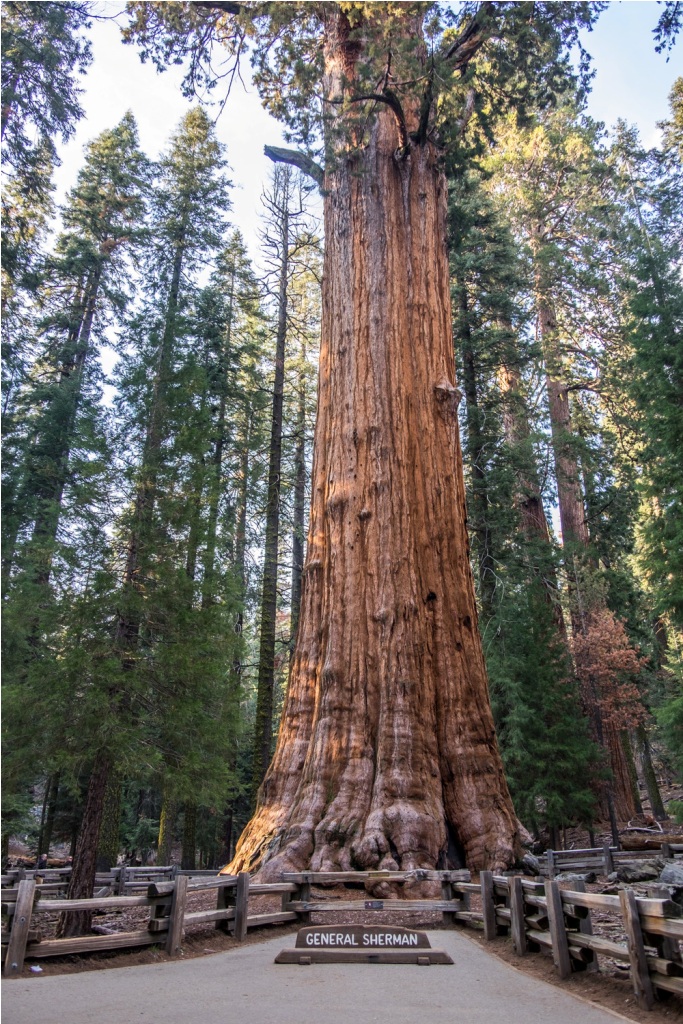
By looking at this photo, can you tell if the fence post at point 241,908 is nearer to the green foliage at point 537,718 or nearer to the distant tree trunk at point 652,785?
the green foliage at point 537,718

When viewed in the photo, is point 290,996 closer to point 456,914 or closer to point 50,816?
point 456,914

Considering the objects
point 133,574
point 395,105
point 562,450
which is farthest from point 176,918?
point 562,450

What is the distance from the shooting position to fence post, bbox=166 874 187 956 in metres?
5.61

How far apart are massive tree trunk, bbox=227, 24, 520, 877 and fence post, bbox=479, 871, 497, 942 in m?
1.24

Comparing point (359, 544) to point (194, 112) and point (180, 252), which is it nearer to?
point (180, 252)

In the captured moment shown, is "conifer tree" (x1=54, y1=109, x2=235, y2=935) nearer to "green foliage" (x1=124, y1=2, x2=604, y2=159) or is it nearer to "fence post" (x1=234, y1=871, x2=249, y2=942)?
"fence post" (x1=234, y1=871, x2=249, y2=942)

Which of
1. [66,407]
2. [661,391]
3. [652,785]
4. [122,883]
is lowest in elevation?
[122,883]

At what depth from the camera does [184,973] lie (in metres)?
4.83

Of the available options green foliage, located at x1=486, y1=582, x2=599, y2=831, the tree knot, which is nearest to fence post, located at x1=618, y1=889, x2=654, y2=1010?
the tree knot

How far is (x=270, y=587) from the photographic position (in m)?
16.9

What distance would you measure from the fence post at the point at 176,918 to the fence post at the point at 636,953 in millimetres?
3465

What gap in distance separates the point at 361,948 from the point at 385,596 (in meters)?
4.63

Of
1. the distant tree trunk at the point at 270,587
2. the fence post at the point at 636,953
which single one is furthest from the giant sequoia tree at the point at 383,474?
the distant tree trunk at the point at 270,587

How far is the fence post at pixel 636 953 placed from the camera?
13.2ft
